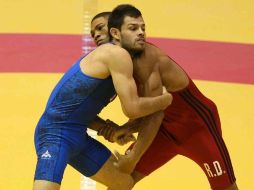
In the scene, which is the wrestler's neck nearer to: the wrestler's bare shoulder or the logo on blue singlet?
the wrestler's bare shoulder

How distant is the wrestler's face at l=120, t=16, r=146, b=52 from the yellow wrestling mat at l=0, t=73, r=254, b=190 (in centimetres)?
164

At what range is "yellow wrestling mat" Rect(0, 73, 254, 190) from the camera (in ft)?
18.2

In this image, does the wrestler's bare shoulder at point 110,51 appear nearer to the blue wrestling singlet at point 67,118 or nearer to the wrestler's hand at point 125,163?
the blue wrestling singlet at point 67,118

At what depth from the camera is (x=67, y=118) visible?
13.9 ft

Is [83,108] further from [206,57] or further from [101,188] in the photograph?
[206,57]

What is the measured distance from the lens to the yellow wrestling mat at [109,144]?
18.2 ft

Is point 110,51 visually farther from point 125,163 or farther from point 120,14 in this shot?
point 125,163

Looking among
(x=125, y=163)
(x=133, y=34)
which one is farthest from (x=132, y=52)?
(x=125, y=163)

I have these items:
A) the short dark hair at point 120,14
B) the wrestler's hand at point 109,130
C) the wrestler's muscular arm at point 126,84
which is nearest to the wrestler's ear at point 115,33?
the short dark hair at point 120,14

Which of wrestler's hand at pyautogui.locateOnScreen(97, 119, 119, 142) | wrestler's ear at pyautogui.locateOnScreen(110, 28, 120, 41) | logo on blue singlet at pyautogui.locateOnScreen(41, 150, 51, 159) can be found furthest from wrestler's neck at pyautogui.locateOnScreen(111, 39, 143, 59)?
logo on blue singlet at pyautogui.locateOnScreen(41, 150, 51, 159)

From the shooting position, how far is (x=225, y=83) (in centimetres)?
724

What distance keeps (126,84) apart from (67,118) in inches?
17.9

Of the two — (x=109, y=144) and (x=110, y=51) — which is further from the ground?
(x=110, y=51)

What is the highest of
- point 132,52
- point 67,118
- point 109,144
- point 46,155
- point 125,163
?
point 132,52
